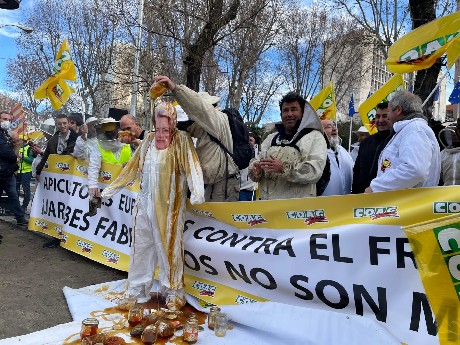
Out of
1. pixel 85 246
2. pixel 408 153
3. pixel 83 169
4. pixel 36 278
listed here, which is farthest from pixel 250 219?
pixel 83 169

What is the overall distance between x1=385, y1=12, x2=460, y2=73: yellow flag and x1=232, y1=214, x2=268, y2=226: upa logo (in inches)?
114

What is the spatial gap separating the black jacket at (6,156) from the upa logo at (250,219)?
4285 millimetres

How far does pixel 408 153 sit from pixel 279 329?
1613 millimetres

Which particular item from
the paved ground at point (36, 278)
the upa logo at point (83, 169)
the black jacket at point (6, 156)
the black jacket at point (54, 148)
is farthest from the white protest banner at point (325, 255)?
the black jacket at point (6, 156)

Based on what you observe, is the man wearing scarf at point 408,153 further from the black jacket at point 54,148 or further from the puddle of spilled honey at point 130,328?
the black jacket at point 54,148

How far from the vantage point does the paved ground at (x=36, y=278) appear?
3874 millimetres

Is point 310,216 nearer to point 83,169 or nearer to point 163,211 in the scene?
point 163,211

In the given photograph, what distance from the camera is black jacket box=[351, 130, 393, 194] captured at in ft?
13.5

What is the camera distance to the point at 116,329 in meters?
3.58

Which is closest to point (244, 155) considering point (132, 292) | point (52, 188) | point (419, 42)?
point (132, 292)

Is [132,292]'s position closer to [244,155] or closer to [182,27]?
[244,155]

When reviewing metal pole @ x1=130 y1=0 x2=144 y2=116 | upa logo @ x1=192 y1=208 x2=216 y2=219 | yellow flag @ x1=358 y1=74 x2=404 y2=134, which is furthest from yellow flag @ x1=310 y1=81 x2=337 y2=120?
metal pole @ x1=130 y1=0 x2=144 y2=116

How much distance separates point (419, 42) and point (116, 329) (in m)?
4.39

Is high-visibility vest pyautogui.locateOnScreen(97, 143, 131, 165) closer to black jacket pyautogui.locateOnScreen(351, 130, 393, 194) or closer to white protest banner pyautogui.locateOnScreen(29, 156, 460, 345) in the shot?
white protest banner pyautogui.locateOnScreen(29, 156, 460, 345)
